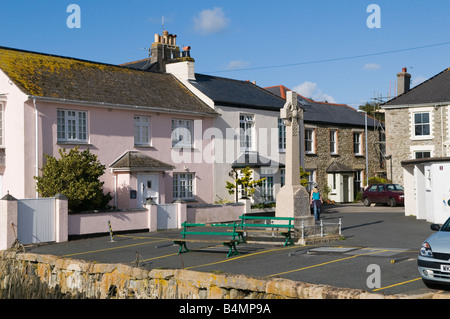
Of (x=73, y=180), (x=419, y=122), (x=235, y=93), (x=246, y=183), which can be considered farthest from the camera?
(x=419, y=122)

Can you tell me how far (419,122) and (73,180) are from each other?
2622cm

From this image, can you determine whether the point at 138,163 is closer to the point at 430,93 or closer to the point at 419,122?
the point at 419,122

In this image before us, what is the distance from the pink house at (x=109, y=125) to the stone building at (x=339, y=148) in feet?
40.5

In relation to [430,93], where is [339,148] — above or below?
below

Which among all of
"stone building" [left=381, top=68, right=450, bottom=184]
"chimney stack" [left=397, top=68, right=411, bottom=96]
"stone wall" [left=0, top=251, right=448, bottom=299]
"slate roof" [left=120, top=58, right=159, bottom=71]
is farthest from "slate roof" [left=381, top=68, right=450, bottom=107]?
"stone wall" [left=0, top=251, right=448, bottom=299]

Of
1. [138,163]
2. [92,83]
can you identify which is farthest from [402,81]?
[92,83]

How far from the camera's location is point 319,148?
43.2m

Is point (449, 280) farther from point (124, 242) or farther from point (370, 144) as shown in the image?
point (370, 144)

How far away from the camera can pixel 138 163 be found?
88.0 ft

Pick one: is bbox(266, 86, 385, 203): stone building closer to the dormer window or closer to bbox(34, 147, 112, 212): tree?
the dormer window

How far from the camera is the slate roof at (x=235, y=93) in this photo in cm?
3278

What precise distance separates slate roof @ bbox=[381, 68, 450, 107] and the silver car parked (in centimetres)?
3028
